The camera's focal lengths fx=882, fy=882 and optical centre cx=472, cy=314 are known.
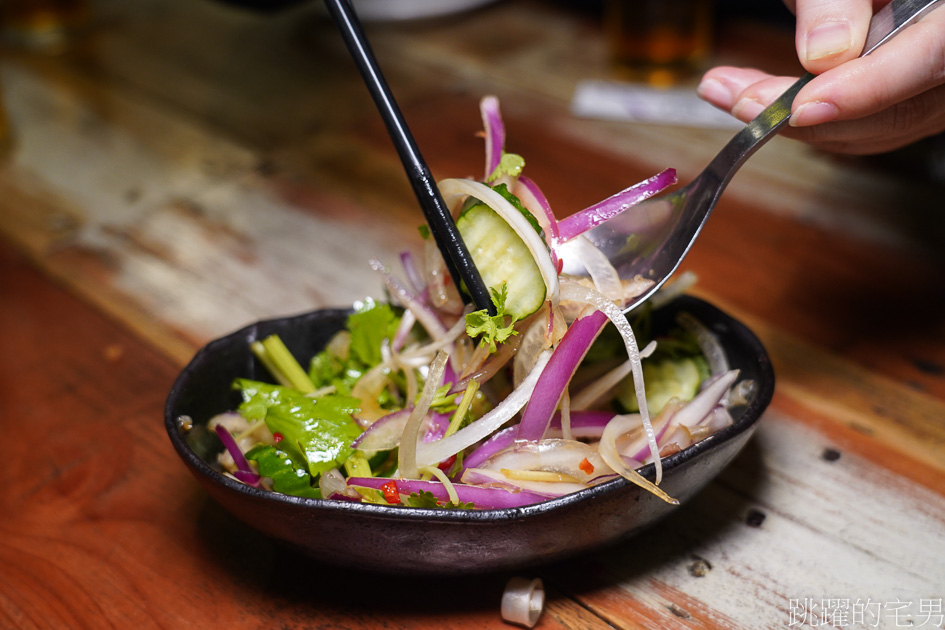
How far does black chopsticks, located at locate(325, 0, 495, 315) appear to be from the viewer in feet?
3.62

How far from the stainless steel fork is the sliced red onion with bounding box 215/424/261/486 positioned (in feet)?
1.71

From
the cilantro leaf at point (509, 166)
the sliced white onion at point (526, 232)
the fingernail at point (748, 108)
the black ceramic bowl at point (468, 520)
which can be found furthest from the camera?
the fingernail at point (748, 108)

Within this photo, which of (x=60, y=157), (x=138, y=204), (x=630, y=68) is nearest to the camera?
(x=138, y=204)

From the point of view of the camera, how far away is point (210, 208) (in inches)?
88.4

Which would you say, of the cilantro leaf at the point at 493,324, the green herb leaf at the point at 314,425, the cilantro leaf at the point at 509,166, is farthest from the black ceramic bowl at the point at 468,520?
the cilantro leaf at the point at 509,166

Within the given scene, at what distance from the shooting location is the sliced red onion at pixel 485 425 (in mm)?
1100

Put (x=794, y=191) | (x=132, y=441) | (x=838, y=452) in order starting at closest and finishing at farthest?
(x=838, y=452) < (x=132, y=441) < (x=794, y=191)

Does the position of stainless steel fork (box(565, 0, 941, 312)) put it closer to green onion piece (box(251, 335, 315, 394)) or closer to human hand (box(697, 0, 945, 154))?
human hand (box(697, 0, 945, 154))

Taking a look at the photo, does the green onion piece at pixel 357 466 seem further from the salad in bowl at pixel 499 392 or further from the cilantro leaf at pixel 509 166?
the cilantro leaf at pixel 509 166

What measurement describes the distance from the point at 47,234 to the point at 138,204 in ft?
0.76

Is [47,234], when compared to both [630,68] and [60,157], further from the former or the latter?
[630,68]

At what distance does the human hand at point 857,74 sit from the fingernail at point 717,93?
9 cm

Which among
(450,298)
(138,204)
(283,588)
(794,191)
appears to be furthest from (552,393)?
(138,204)

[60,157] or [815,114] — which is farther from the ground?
[815,114]
